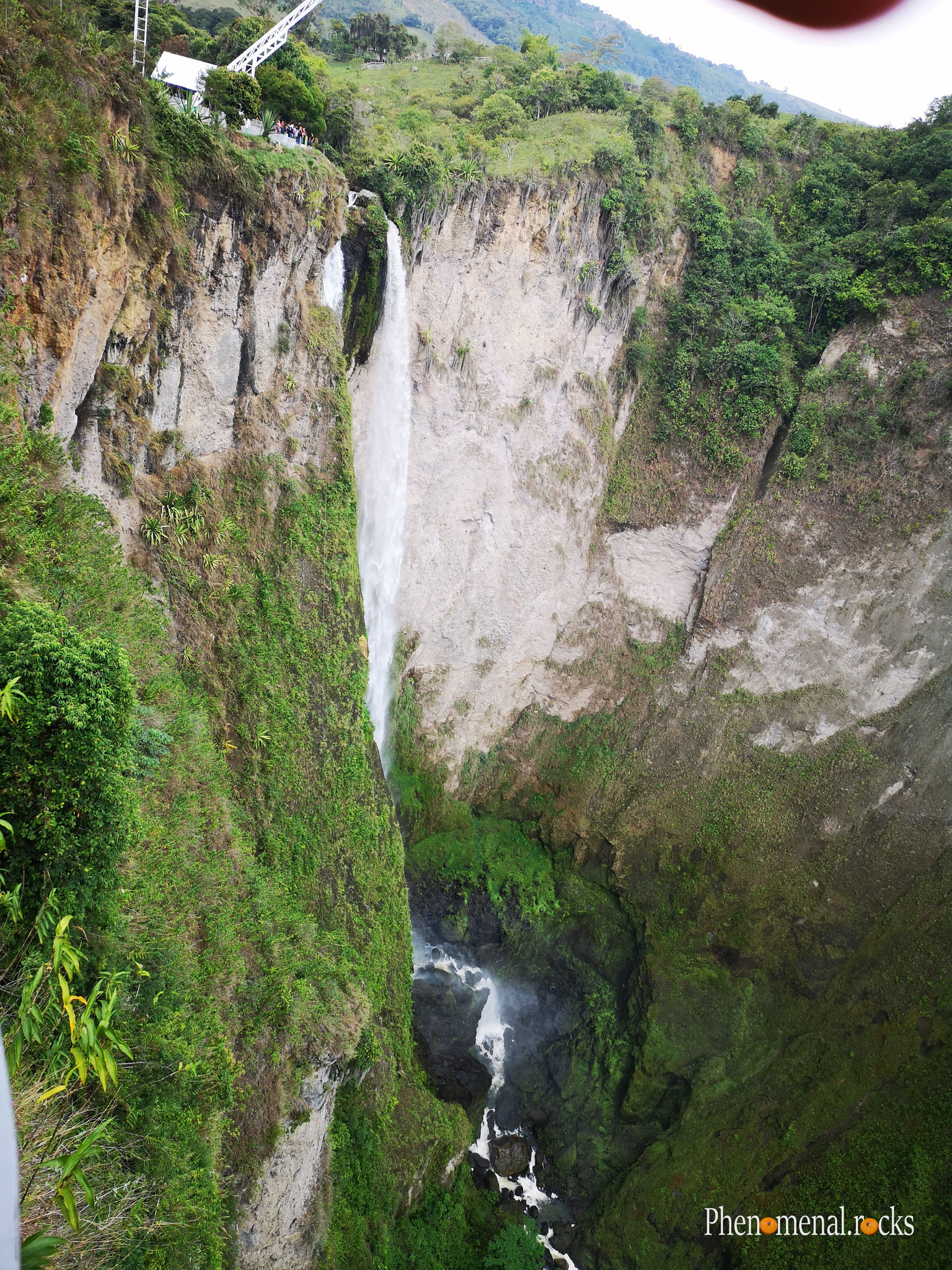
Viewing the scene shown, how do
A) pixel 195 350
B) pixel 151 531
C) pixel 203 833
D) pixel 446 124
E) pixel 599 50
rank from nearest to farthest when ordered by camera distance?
pixel 203 833 < pixel 151 531 < pixel 195 350 < pixel 446 124 < pixel 599 50

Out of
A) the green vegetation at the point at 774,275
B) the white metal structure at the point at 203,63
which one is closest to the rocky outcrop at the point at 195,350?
the white metal structure at the point at 203,63

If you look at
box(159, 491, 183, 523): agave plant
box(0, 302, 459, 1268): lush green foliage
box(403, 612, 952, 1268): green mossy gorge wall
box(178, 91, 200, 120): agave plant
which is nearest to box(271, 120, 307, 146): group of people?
box(178, 91, 200, 120): agave plant

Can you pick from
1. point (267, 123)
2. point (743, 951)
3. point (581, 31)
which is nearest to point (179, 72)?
point (267, 123)

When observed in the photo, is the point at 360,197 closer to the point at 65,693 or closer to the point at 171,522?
the point at 171,522

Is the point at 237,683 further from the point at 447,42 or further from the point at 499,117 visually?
the point at 447,42

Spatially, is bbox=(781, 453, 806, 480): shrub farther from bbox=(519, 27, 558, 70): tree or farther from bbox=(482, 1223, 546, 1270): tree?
bbox=(482, 1223, 546, 1270): tree

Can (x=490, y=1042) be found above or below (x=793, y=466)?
below
